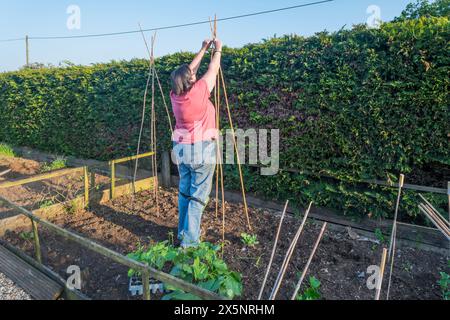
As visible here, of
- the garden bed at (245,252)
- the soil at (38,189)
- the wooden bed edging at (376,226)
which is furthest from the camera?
the soil at (38,189)

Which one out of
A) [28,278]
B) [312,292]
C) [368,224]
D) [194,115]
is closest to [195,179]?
[194,115]

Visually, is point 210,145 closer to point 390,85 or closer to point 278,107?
point 278,107

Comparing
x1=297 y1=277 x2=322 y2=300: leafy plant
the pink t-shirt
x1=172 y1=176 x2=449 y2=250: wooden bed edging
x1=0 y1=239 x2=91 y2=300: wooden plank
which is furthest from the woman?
x1=172 y1=176 x2=449 y2=250: wooden bed edging

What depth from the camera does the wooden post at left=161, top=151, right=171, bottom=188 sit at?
5.50 meters

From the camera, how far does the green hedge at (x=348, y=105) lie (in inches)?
129

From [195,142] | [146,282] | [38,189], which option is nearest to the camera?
[146,282]

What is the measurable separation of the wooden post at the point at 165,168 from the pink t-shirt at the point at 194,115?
2.12 meters

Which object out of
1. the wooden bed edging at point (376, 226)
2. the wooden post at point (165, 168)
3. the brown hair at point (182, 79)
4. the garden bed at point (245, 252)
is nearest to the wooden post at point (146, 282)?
the garden bed at point (245, 252)

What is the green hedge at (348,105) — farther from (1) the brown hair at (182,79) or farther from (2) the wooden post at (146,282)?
(2) the wooden post at (146,282)

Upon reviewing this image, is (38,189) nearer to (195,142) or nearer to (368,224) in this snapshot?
(195,142)

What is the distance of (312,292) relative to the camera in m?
2.55

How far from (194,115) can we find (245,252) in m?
1.54
